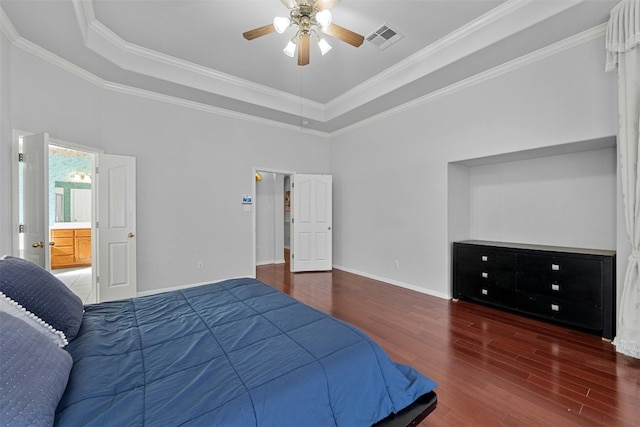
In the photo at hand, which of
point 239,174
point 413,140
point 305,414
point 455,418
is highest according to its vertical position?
point 413,140

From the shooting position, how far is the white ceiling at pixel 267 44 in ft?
8.63

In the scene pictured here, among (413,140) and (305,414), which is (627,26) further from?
(305,414)

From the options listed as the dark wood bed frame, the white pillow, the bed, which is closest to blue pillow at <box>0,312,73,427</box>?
the bed

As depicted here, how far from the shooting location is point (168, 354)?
1.33 metres

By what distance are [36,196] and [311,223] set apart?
156 inches

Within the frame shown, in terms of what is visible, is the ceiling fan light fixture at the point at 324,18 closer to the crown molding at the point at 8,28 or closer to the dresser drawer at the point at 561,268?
the crown molding at the point at 8,28

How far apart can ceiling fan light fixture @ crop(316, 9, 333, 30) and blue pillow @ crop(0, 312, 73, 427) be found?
2.59 meters

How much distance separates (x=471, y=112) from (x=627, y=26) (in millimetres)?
1482

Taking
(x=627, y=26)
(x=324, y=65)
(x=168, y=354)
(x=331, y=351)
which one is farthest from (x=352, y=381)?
(x=324, y=65)

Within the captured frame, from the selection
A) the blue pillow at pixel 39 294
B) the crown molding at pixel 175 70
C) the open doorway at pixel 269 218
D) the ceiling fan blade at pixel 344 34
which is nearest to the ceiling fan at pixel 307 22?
the ceiling fan blade at pixel 344 34

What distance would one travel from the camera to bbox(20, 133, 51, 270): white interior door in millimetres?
2691

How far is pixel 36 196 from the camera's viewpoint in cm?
273

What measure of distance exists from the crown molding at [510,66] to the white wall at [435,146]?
0.16 ft

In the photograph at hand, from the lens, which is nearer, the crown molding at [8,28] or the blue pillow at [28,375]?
the blue pillow at [28,375]
